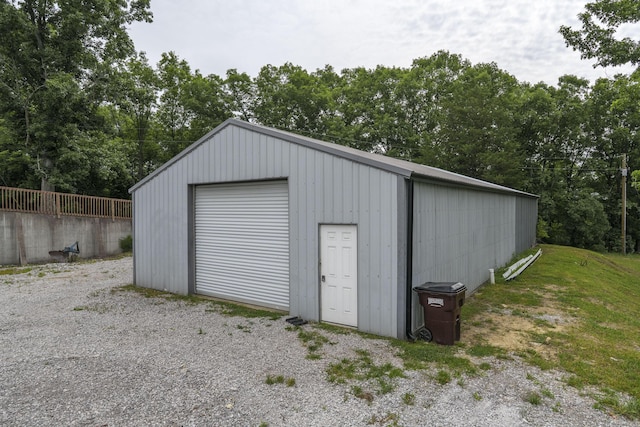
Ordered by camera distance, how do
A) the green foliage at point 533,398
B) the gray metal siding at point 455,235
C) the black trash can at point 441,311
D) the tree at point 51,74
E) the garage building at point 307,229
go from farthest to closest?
the tree at point 51,74, the gray metal siding at point 455,235, the garage building at point 307,229, the black trash can at point 441,311, the green foliage at point 533,398

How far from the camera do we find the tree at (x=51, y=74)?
15.5 m

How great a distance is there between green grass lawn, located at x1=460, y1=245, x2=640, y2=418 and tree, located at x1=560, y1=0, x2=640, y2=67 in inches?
312

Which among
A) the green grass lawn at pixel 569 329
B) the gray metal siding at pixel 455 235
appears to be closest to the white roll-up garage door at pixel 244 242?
the gray metal siding at pixel 455 235

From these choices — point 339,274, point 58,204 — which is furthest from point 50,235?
point 339,274

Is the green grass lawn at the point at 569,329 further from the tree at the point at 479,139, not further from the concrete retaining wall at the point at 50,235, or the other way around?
the concrete retaining wall at the point at 50,235

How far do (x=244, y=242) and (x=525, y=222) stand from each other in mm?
15567

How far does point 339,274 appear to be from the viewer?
635cm

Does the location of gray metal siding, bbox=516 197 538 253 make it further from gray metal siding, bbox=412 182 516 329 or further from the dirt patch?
the dirt patch

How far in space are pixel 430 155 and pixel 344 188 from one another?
2029 cm

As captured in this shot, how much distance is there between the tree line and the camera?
16234 millimetres

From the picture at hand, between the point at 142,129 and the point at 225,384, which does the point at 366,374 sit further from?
the point at 142,129

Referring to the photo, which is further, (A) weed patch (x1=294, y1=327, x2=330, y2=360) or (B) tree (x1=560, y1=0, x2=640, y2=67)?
(B) tree (x1=560, y1=0, x2=640, y2=67)

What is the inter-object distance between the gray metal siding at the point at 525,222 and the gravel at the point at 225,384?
13.0m

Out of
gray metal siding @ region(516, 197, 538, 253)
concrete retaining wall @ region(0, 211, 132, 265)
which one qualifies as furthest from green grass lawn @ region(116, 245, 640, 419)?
concrete retaining wall @ region(0, 211, 132, 265)
